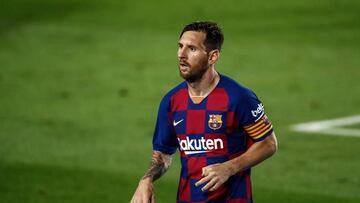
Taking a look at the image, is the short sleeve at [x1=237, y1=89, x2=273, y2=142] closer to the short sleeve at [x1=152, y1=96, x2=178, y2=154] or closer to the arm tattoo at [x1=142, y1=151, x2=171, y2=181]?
the short sleeve at [x1=152, y1=96, x2=178, y2=154]

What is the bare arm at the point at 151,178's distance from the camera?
7633 millimetres

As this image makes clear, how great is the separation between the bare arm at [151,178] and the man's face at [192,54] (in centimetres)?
74

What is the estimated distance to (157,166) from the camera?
809 cm

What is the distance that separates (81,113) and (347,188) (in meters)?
5.51

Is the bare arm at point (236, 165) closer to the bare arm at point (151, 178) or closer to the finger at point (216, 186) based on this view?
the finger at point (216, 186)

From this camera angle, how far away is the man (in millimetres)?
7832

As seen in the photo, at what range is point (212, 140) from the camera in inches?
313

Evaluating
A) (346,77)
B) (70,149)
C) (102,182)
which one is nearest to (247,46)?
(346,77)

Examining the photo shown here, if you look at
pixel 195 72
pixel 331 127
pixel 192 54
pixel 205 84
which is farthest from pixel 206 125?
pixel 331 127

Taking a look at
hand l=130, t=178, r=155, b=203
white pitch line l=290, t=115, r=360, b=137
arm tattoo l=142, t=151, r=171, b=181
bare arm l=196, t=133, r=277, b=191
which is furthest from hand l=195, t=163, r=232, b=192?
white pitch line l=290, t=115, r=360, b=137

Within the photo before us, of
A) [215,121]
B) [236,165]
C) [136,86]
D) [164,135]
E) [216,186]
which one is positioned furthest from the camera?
[136,86]

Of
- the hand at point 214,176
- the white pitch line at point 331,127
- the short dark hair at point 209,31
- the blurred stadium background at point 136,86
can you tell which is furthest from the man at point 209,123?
the white pitch line at point 331,127

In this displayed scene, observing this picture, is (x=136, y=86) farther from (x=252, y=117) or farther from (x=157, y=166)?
(x=252, y=117)

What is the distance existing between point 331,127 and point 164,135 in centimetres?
757
